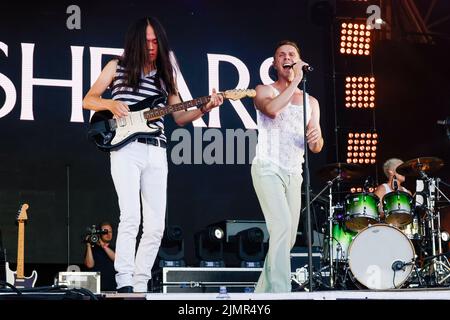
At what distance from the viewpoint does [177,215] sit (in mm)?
10461

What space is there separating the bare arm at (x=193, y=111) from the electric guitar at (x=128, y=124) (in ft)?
0.48

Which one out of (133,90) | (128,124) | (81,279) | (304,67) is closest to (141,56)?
(133,90)

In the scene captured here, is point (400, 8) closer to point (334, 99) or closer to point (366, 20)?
point (366, 20)

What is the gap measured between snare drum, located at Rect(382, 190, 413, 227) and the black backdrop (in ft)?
5.01

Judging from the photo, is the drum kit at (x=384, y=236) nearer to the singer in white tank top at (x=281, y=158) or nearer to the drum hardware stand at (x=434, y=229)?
the drum hardware stand at (x=434, y=229)

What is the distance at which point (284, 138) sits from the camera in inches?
275

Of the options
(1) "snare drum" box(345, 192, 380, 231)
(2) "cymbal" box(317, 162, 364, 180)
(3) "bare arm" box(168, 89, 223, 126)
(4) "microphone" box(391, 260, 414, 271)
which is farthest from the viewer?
(2) "cymbal" box(317, 162, 364, 180)

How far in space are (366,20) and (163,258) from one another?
4.01 meters

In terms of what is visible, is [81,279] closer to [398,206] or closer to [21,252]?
[21,252]

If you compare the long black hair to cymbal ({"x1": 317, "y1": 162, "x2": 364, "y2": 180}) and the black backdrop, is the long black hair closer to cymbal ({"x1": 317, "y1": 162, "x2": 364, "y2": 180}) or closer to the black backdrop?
cymbal ({"x1": 317, "y1": 162, "x2": 364, "y2": 180})

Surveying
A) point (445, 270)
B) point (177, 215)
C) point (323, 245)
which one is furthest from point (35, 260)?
point (445, 270)

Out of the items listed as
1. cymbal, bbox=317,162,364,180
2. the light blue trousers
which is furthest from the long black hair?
cymbal, bbox=317,162,364,180

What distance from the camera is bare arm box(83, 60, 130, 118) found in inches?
249

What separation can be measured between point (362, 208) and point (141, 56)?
3686 millimetres
